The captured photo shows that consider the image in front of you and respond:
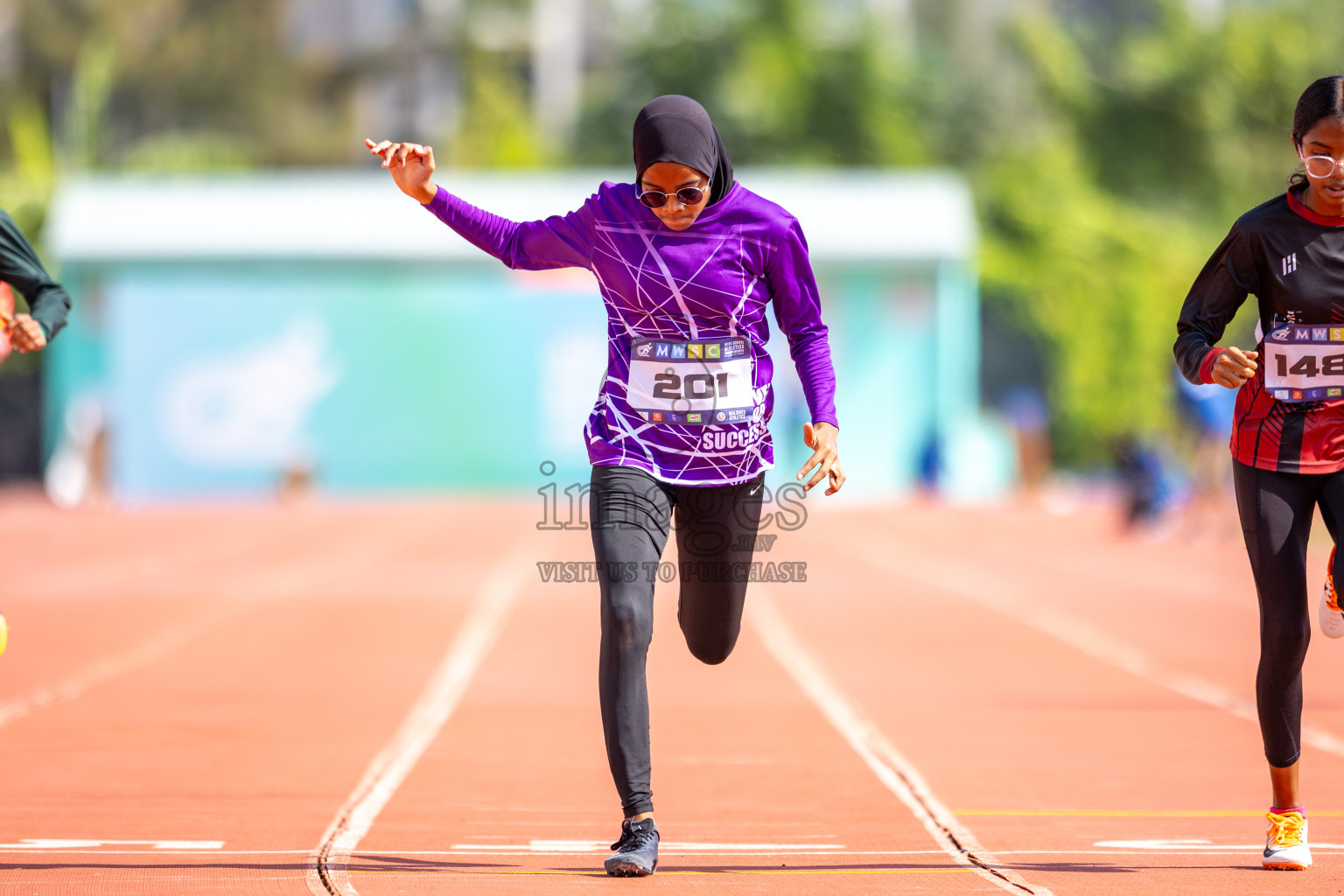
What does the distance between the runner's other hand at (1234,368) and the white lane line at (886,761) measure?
143 centimetres

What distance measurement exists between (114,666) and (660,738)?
152 inches

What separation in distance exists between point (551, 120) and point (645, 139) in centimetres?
5990

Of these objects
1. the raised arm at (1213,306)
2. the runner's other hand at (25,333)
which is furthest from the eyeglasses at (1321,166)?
the runner's other hand at (25,333)

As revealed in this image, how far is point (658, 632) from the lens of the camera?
1201 centimetres

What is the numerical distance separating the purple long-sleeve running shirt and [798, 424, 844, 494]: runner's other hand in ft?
0.35

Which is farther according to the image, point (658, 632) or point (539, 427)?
point (539, 427)

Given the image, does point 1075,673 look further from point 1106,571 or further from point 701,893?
point 1106,571

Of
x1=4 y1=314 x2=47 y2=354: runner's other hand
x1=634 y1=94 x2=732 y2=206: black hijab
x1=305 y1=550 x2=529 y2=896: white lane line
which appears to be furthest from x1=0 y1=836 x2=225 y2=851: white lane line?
x1=634 y1=94 x2=732 y2=206: black hijab

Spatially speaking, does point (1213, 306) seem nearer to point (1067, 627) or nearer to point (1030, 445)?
point (1067, 627)

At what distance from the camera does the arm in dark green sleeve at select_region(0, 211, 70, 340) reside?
5172 millimetres

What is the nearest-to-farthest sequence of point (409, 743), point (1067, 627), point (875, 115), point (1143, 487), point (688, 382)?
point (688, 382) < point (409, 743) < point (1067, 627) < point (1143, 487) < point (875, 115)

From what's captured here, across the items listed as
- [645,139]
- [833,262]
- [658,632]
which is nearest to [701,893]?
[645,139]

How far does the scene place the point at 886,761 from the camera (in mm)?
7137

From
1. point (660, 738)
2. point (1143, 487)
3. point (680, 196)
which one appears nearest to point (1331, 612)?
point (680, 196)
